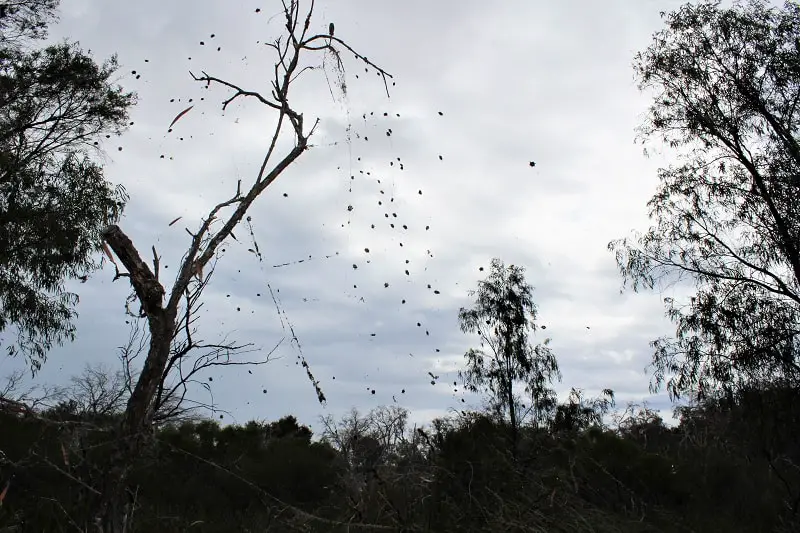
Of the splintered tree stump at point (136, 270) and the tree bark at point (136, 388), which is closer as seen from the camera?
the tree bark at point (136, 388)

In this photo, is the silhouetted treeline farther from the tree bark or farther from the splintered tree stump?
the splintered tree stump

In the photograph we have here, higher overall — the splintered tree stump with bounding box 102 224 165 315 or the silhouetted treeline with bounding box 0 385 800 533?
the splintered tree stump with bounding box 102 224 165 315

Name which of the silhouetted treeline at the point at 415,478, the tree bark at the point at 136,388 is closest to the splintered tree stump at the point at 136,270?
the tree bark at the point at 136,388

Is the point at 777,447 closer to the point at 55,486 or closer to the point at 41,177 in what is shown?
the point at 55,486

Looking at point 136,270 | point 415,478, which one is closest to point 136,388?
point 136,270

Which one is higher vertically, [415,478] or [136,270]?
[136,270]

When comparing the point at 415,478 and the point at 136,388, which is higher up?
the point at 136,388

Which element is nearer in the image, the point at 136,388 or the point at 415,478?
the point at 136,388

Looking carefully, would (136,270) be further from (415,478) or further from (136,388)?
(415,478)

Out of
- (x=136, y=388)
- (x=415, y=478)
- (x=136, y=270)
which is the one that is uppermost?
(x=136, y=270)

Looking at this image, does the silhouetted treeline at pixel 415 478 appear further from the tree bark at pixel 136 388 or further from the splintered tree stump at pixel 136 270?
the splintered tree stump at pixel 136 270

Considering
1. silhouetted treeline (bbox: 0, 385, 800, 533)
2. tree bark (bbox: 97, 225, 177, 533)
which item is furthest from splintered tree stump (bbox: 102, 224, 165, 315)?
silhouetted treeline (bbox: 0, 385, 800, 533)

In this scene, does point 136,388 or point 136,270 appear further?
point 136,270

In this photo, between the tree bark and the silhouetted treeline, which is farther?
the silhouetted treeline
